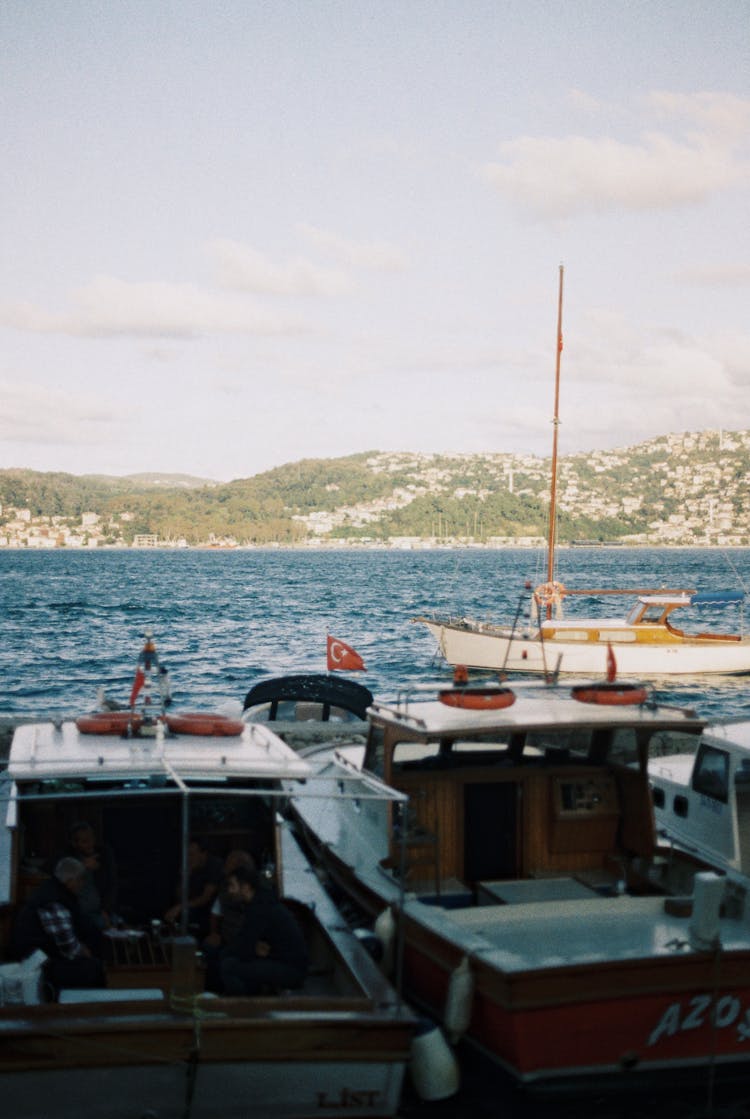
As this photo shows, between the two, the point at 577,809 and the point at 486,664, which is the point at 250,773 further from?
the point at 486,664

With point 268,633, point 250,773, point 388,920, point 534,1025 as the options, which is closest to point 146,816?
point 250,773

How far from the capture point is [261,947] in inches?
353

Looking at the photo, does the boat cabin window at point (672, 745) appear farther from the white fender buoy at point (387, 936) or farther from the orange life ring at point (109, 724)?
the orange life ring at point (109, 724)

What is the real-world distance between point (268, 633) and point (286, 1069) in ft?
190

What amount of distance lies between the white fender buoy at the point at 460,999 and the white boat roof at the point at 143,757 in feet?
6.59

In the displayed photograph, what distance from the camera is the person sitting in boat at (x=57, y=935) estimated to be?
8914mm

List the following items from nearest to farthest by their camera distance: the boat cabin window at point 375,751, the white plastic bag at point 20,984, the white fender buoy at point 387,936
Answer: the white plastic bag at point 20,984 < the white fender buoy at point 387,936 < the boat cabin window at point 375,751

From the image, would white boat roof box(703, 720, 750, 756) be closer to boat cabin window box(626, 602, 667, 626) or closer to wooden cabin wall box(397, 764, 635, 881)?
wooden cabin wall box(397, 764, 635, 881)

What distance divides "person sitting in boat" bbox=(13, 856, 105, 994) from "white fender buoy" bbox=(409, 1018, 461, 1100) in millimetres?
2557

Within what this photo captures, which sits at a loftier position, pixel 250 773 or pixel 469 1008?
pixel 250 773

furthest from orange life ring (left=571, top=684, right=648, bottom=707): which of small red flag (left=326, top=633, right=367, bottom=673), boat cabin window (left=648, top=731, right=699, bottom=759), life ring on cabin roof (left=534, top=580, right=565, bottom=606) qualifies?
life ring on cabin roof (left=534, top=580, right=565, bottom=606)

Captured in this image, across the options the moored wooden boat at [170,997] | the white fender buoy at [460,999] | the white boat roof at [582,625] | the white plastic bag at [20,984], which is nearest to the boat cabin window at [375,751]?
the moored wooden boat at [170,997]

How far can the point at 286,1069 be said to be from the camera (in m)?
8.02

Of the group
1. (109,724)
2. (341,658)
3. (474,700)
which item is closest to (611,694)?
(474,700)
